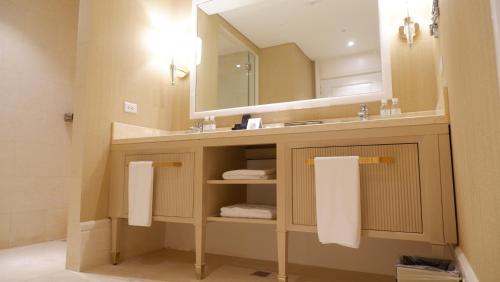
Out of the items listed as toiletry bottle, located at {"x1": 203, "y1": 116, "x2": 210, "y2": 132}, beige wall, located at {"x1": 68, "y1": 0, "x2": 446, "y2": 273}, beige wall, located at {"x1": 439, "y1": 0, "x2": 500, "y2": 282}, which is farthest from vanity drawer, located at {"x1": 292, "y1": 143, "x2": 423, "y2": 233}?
toiletry bottle, located at {"x1": 203, "y1": 116, "x2": 210, "y2": 132}

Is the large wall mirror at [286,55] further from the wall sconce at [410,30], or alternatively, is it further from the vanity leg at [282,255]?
the vanity leg at [282,255]

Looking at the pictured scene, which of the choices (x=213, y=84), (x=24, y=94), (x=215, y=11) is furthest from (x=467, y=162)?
(x=24, y=94)

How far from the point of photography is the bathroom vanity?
1.22 metres

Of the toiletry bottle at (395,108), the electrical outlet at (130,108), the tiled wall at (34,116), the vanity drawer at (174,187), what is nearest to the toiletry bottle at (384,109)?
the toiletry bottle at (395,108)

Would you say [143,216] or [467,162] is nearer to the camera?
[467,162]

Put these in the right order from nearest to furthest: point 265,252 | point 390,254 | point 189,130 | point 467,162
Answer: point 467,162 → point 390,254 → point 265,252 → point 189,130

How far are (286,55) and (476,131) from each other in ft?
5.29

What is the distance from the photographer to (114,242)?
192 centimetres

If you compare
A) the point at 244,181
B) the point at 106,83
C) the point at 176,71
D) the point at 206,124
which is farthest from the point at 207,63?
the point at 244,181

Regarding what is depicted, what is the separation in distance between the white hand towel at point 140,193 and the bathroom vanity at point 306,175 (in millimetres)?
49

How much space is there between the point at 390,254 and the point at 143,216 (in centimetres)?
140

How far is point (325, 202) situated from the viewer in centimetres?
134

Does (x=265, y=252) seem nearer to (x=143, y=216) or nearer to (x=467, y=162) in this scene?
(x=143, y=216)

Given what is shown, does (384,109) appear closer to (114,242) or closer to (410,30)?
(410,30)
